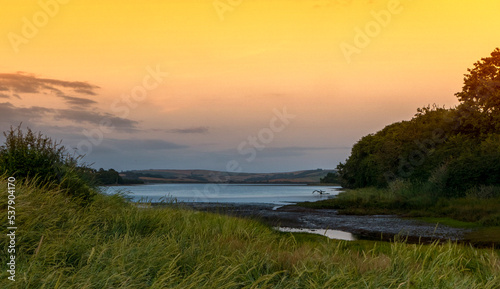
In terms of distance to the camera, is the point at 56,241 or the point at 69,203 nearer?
the point at 56,241

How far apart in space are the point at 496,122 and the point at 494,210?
634 inches

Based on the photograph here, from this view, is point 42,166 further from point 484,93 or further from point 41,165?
point 484,93

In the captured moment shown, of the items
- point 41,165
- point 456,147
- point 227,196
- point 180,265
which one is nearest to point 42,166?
point 41,165

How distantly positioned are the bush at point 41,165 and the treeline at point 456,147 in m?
27.6

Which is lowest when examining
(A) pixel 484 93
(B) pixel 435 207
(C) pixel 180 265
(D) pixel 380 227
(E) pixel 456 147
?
(D) pixel 380 227

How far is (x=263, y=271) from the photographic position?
7.95 meters

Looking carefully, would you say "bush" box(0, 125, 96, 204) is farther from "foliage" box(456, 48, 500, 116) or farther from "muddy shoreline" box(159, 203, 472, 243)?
"foliage" box(456, 48, 500, 116)

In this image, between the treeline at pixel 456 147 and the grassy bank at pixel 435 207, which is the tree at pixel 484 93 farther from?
the grassy bank at pixel 435 207

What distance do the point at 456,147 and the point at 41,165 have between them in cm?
3572

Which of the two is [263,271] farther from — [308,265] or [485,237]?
[485,237]

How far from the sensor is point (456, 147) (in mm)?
40312

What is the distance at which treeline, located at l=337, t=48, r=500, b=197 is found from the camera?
34.4m

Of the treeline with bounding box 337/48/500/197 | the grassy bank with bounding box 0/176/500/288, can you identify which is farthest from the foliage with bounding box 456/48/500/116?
the grassy bank with bounding box 0/176/500/288

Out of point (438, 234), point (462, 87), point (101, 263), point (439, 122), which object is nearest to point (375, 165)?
point (439, 122)
